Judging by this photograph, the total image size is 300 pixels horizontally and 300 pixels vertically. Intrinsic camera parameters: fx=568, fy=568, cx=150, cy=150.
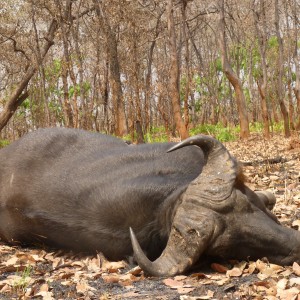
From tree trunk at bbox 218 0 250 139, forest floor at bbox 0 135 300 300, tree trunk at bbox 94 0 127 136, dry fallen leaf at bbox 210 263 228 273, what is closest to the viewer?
forest floor at bbox 0 135 300 300

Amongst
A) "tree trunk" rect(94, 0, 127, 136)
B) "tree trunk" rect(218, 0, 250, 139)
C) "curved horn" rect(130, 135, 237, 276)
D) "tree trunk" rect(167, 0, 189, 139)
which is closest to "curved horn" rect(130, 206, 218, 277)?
"curved horn" rect(130, 135, 237, 276)

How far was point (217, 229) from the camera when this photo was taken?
3.70 m

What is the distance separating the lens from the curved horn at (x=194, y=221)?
3664 mm

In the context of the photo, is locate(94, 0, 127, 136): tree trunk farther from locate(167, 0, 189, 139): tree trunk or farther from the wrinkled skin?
the wrinkled skin

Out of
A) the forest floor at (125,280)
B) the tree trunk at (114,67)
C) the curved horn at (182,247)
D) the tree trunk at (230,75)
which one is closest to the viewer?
the forest floor at (125,280)

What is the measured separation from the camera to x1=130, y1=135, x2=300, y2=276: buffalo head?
368 cm

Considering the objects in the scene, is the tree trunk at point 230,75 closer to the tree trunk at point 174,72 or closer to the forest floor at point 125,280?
the tree trunk at point 174,72

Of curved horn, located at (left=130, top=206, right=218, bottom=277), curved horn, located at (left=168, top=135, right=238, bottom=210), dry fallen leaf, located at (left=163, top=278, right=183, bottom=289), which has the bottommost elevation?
dry fallen leaf, located at (left=163, top=278, right=183, bottom=289)

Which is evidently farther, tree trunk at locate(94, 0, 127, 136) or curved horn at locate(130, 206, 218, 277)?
tree trunk at locate(94, 0, 127, 136)

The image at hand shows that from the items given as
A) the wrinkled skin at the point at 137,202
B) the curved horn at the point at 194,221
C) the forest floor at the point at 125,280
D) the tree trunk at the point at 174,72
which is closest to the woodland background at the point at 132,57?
the tree trunk at the point at 174,72

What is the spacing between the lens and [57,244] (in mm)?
4738

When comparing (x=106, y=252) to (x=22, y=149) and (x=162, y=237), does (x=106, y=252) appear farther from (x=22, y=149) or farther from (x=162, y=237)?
(x=22, y=149)

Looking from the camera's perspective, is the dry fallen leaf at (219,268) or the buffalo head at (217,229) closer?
the buffalo head at (217,229)

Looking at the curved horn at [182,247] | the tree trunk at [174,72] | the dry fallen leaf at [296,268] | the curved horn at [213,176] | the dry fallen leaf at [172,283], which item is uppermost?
the tree trunk at [174,72]
